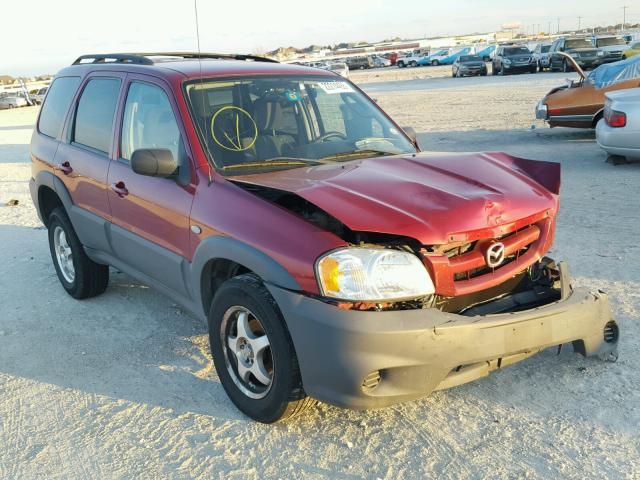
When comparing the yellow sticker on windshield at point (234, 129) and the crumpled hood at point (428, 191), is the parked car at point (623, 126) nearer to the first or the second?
the crumpled hood at point (428, 191)

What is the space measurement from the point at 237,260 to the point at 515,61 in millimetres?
35101

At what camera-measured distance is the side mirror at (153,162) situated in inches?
151

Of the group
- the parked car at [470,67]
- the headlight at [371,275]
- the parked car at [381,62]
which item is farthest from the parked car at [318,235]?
the parked car at [381,62]

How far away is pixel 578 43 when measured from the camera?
115 feet

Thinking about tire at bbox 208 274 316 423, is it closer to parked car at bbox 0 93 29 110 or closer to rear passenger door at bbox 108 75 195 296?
rear passenger door at bbox 108 75 195 296

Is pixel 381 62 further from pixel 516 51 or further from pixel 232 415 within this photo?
pixel 232 415

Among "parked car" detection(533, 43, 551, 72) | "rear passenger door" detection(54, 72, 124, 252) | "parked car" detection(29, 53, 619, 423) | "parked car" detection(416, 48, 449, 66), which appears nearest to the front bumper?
"parked car" detection(29, 53, 619, 423)

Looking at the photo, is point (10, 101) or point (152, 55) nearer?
point (152, 55)

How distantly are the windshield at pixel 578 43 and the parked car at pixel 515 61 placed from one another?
1.82 meters

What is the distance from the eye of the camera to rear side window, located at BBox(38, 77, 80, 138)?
18.1 feet

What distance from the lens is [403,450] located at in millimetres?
3242

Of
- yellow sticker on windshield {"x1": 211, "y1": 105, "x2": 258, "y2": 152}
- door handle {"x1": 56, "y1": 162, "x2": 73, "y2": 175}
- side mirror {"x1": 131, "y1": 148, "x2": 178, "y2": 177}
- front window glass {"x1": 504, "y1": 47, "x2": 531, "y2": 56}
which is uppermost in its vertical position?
front window glass {"x1": 504, "y1": 47, "x2": 531, "y2": 56}

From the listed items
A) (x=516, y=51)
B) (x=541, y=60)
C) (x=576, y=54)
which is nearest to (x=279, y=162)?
(x=576, y=54)

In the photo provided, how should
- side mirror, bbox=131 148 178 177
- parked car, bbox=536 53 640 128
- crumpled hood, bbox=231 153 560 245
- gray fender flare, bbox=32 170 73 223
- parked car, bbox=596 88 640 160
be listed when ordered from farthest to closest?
parked car, bbox=536 53 640 128
parked car, bbox=596 88 640 160
gray fender flare, bbox=32 170 73 223
side mirror, bbox=131 148 178 177
crumpled hood, bbox=231 153 560 245
